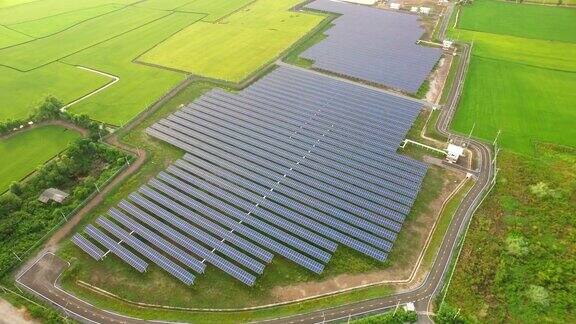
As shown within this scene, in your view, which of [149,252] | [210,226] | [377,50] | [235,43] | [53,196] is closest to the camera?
[149,252]

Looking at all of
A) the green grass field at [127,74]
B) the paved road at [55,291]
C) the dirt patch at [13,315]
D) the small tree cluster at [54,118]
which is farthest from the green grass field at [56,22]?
the dirt patch at [13,315]

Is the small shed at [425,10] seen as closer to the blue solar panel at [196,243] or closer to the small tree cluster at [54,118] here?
the small tree cluster at [54,118]

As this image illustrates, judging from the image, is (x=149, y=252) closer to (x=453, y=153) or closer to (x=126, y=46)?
(x=453, y=153)

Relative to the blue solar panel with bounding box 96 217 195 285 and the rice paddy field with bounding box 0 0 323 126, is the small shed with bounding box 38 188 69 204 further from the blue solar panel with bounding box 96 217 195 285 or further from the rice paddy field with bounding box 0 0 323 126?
the rice paddy field with bounding box 0 0 323 126

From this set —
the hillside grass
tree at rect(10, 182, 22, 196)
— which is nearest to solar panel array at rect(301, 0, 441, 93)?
the hillside grass

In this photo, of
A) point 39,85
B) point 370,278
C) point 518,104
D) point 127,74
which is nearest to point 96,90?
point 127,74

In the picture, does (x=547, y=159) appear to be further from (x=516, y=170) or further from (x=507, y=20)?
(x=507, y=20)
